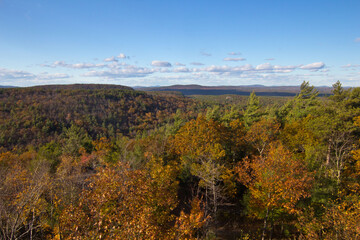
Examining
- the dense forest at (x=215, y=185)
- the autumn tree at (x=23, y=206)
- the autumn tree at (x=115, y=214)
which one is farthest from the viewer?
the dense forest at (x=215, y=185)

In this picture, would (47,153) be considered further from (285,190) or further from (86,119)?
(86,119)

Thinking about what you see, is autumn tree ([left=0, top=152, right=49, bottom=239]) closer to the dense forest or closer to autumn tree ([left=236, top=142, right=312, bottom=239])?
the dense forest

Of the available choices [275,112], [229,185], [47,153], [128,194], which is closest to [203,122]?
[229,185]

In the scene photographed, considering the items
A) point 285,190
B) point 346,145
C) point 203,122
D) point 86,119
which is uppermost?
point 203,122

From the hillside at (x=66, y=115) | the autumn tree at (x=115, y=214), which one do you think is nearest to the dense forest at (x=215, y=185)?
the autumn tree at (x=115, y=214)

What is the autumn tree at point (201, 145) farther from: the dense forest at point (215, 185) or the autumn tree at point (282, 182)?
the autumn tree at point (282, 182)

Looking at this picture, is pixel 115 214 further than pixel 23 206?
Yes

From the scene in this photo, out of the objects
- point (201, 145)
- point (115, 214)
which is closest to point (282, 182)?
point (201, 145)

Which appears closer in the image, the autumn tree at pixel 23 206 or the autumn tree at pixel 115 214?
the autumn tree at pixel 115 214

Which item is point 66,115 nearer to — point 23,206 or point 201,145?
point 201,145
